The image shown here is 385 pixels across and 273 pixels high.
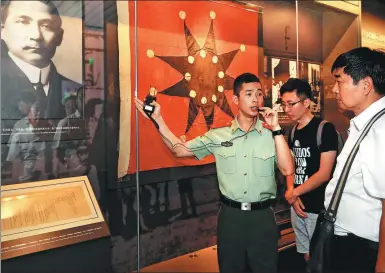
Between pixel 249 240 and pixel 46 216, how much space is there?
3.95 feet

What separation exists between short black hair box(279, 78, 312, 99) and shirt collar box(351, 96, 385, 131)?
2.47 feet

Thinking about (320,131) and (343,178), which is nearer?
(343,178)

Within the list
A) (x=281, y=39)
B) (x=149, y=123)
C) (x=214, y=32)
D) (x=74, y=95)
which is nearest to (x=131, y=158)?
(x=149, y=123)

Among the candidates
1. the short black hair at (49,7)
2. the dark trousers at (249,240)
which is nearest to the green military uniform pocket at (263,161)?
the dark trousers at (249,240)

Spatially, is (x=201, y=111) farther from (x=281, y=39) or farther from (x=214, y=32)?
(x=281, y=39)

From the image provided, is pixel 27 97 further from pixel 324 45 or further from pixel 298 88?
pixel 324 45

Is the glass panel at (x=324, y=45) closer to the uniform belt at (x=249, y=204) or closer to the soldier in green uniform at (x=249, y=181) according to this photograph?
the soldier in green uniform at (x=249, y=181)

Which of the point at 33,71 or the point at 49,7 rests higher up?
the point at 49,7

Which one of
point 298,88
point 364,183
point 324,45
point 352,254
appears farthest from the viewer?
point 324,45

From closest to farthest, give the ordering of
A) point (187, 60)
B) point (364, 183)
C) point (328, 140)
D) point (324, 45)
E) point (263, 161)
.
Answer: point (364, 183)
point (328, 140)
point (263, 161)
point (324, 45)
point (187, 60)

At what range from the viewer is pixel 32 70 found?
8.30ft

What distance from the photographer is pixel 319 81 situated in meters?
2.39

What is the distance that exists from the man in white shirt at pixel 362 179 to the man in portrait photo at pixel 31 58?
187 centimetres

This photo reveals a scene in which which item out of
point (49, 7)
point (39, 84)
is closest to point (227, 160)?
point (39, 84)
